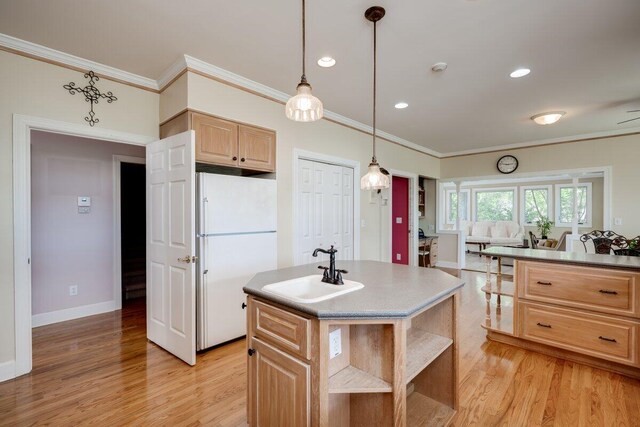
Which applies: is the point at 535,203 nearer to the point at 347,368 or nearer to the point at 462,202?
the point at 462,202

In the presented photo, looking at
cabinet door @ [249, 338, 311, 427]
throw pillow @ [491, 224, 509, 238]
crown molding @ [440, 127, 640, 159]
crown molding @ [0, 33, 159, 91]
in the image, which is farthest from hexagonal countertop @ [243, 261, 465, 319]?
throw pillow @ [491, 224, 509, 238]

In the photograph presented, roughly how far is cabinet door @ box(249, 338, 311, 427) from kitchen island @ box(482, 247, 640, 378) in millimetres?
2385

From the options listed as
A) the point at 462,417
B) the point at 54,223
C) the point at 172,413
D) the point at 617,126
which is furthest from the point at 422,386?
the point at 617,126

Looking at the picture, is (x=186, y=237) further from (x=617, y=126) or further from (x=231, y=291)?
(x=617, y=126)

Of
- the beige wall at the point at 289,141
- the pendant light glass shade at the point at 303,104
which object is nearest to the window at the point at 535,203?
the beige wall at the point at 289,141

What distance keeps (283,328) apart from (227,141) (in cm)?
203

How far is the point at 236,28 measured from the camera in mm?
2174

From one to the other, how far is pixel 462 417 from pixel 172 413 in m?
1.86

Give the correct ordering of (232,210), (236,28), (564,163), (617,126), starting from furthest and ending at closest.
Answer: (564,163) < (617,126) < (232,210) < (236,28)

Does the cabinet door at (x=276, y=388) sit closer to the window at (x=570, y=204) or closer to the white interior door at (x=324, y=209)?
the white interior door at (x=324, y=209)

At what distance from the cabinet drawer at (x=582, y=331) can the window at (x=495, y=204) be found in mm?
8001

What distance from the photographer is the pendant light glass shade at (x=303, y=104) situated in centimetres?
163

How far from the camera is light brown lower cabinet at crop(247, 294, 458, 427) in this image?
4.25ft

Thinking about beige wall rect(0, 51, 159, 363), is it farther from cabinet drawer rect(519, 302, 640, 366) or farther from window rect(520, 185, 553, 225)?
window rect(520, 185, 553, 225)
